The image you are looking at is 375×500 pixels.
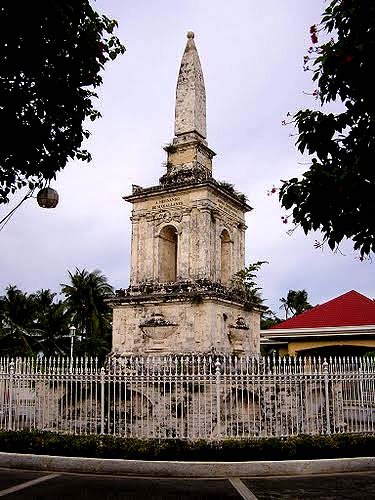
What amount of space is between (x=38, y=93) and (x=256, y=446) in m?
6.86

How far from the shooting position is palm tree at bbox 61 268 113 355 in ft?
124

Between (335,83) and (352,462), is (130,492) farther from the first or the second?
(335,83)

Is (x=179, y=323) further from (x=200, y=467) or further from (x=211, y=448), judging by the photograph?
(x=200, y=467)

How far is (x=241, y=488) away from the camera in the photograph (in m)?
8.30

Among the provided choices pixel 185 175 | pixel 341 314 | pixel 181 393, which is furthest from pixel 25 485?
pixel 341 314

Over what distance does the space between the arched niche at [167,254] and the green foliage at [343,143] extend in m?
11.0

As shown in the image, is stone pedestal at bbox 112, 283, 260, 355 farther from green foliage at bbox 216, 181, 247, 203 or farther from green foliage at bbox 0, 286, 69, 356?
green foliage at bbox 0, 286, 69, 356

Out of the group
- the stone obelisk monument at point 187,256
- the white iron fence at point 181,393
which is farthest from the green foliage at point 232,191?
the white iron fence at point 181,393

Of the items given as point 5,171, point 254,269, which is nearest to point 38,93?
point 5,171

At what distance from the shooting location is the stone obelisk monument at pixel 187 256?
14.5 meters

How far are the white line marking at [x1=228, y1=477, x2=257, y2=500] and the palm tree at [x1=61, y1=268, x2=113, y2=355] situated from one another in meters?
28.5

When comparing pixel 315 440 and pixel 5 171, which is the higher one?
pixel 5 171

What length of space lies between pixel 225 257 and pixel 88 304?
23148 millimetres

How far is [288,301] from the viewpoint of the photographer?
59.8 meters
